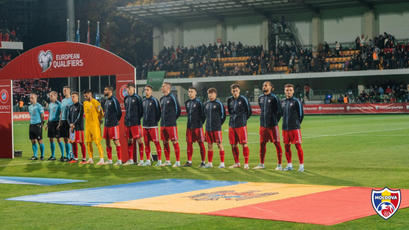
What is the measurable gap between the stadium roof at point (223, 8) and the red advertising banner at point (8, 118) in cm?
4245

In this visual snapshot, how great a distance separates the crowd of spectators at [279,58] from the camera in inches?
2205

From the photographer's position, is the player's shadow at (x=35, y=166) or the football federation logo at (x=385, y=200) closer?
the football federation logo at (x=385, y=200)

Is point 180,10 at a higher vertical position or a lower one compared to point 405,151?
higher

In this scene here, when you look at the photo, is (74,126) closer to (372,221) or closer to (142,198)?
(142,198)

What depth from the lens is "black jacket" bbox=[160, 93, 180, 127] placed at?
682 inches

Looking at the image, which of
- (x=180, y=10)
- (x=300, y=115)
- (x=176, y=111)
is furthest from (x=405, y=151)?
(x=180, y=10)

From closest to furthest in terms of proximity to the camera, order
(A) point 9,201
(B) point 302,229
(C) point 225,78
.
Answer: (B) point 302,229
(A) point 9,201
(C) point 225,78

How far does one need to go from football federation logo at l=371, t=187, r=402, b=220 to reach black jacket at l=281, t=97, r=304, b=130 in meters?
7.94

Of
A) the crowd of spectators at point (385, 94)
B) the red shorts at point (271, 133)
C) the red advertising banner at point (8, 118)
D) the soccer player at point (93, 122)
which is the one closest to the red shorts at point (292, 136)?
the red shorts at point (271, 133)

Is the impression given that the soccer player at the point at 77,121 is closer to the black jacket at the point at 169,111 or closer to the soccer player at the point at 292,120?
the black jacket at the point at 169,111

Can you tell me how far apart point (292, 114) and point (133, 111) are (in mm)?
4635

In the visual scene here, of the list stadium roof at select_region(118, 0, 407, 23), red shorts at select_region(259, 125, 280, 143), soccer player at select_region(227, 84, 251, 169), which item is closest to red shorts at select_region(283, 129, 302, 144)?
red shorts at select_region(259, 125, 280, 143)

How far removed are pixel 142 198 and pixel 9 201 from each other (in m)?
2.35

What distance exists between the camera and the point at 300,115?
51.3ft
